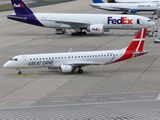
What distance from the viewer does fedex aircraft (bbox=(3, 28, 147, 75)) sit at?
48.1 meters

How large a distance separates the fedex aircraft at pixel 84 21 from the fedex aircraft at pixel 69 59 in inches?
1165

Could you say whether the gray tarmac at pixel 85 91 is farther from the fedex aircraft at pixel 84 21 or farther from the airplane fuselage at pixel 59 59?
the fedex aircraft at pixel 84 21

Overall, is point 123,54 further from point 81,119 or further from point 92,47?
point 81,119

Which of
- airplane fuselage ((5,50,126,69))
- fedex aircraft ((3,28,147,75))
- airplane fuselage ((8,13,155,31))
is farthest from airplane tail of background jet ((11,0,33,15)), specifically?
airplane fuselage ((5,50,126,69))

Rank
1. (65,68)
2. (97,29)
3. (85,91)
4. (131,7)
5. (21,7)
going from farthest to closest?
(131,7) < (21,7) < (97,29) < (65,68) < (85,91)

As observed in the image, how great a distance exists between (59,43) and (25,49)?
820cm

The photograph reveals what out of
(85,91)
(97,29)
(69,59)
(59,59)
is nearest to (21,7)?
(97,29)

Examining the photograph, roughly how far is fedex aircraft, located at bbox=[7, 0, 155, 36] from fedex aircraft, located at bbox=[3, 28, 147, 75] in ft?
97.1

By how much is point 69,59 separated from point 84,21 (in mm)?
32766

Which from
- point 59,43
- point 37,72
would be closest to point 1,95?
point 37,72

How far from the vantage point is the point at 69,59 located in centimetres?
4856

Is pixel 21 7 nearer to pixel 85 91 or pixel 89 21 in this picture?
pixel 89 21

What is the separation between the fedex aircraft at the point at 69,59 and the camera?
158ft

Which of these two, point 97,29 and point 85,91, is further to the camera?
point 97,29
